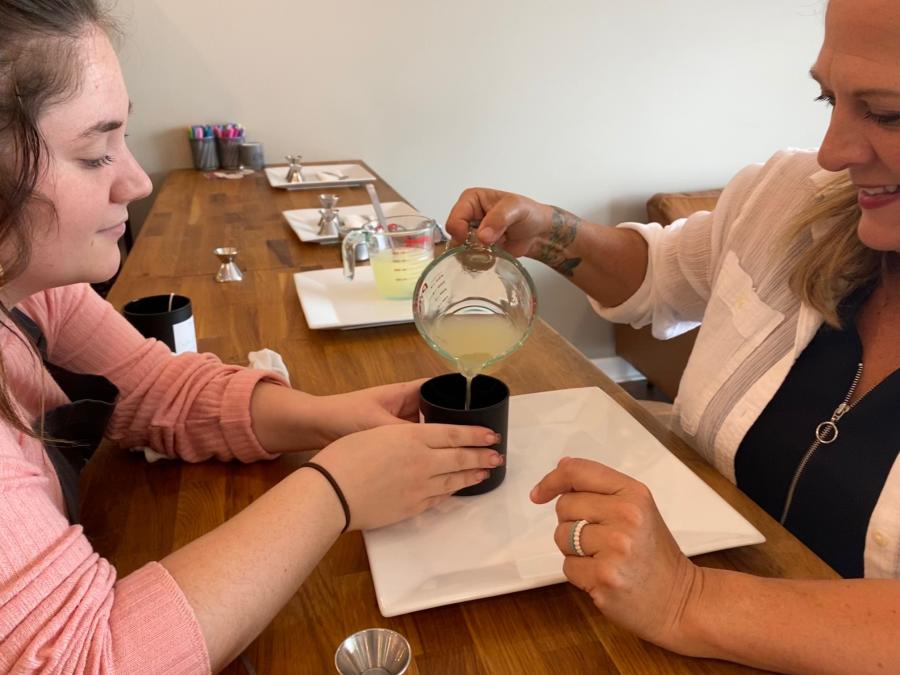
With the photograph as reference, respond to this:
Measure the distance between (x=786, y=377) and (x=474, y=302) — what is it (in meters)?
0.42

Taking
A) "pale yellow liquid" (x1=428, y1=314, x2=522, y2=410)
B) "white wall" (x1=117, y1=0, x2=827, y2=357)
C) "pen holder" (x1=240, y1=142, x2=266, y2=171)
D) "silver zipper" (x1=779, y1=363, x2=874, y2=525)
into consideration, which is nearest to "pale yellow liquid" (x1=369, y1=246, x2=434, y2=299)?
"pale yellow liquid" (x1=428, y1=314, x2=522, y2=410)

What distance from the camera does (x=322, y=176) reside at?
7.63 feet

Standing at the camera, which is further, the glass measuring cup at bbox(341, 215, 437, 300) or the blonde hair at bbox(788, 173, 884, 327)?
the glass measuring cup at bbox(341, 215, 437, 300)

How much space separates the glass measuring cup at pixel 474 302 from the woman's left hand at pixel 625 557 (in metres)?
0.22

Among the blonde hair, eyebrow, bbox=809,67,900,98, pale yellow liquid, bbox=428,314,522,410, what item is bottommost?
pale yellow liquid, bbox=428,314,522,410

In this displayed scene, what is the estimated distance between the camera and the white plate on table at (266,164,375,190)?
2246mm

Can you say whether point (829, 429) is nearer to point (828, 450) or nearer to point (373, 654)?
point (828, 450)

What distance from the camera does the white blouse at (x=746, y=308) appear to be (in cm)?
98

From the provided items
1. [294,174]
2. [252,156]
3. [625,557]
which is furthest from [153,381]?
[252,156]

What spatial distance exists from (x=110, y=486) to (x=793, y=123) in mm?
3082


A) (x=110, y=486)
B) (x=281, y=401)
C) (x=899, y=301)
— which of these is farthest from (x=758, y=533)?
(x=110, y=486)

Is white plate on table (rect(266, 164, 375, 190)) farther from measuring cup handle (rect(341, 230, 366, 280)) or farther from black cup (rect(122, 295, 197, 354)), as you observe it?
black cup (rect(122, 295, 197, 354))

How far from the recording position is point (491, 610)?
0.65 metres

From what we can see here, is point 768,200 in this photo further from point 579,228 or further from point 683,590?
point 683,590
